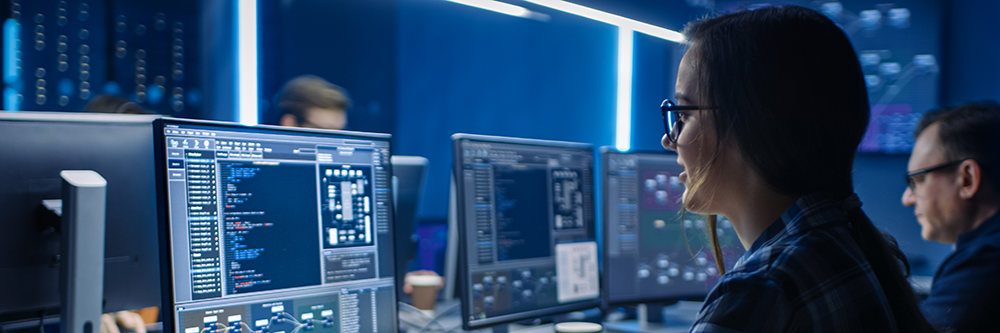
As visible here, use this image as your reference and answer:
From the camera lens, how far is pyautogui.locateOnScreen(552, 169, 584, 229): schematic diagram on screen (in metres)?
1.69

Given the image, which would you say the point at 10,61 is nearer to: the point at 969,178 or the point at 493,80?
the point at 493,80

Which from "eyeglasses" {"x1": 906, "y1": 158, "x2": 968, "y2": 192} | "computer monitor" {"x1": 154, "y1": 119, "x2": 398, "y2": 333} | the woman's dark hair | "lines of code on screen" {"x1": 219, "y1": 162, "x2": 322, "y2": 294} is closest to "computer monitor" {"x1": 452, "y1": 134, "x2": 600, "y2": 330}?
"computer monitor" {"x1": 154, "y1": 119, "x2": 398, "y2": 333}

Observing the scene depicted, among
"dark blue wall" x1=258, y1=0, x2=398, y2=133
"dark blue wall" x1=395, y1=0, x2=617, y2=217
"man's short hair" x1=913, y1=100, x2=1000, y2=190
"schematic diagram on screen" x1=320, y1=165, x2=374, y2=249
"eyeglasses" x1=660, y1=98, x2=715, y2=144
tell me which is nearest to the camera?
"eyeglasses" x1=660, y1=98, x2=715, y2=144

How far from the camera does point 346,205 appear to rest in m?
1.20

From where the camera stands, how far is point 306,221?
3.75ft

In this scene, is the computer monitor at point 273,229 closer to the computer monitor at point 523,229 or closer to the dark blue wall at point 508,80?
the computer monitor at point 523,229

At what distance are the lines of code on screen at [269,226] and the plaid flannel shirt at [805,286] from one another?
A: 0.72 metres

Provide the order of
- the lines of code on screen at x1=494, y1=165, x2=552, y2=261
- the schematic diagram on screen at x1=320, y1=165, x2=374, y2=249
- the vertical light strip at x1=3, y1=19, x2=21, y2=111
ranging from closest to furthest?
the schematic diagram on screen at x1=320, y1=165, x2=374, y2=249, the lines of code on screen at x1=494, y1=165, x2=552, y2=261, the vertical light strip at x1=3, y1=19, x2=21, y2=111

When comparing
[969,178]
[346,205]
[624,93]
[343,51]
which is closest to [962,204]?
[969,178]

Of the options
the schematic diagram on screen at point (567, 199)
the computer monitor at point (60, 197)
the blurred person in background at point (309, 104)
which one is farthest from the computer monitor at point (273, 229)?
the blurred person in background at point (309, 104)

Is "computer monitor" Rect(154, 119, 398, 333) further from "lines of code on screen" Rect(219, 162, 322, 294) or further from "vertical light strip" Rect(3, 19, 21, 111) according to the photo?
"vertical light strip" Rect(3, 19, 21, 111)

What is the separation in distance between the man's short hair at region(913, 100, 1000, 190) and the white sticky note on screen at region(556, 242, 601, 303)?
107 cm

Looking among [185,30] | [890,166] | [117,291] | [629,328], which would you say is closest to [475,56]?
[185,30]

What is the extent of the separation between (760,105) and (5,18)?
324 centimetres
